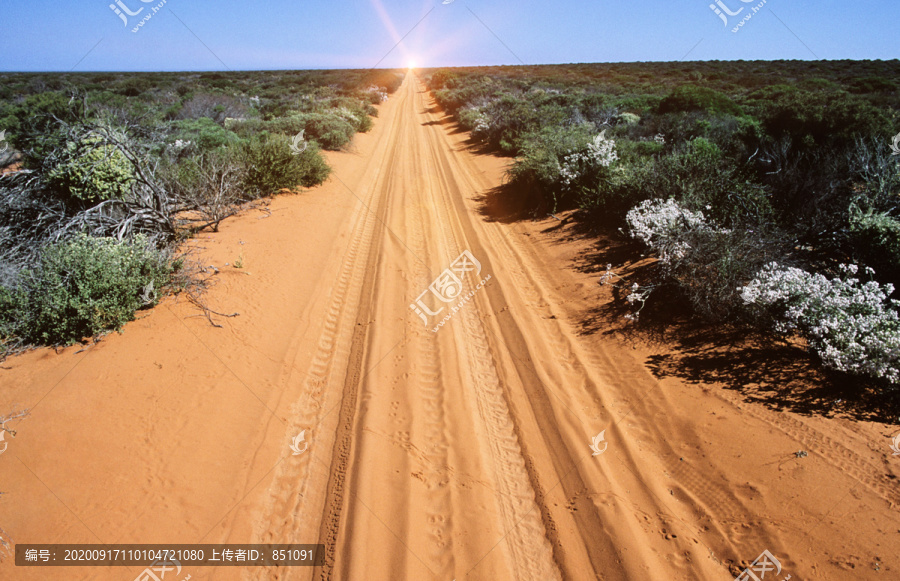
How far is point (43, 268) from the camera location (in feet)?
18.6

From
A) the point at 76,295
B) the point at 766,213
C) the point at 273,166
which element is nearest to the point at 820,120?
the point at 766,213

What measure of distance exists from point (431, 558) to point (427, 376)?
87.1 inches

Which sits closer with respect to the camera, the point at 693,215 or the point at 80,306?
the point at 80,306

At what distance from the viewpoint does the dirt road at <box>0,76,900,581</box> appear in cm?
334

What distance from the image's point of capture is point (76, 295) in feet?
17.7

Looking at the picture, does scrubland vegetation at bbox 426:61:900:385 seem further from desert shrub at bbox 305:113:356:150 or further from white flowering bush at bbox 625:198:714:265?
desert shrub at bbox 305:113:356:150

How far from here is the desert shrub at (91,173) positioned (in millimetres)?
7223

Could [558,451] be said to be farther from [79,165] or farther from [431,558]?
[79,165]

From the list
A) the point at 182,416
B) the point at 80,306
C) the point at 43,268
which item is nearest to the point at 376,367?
the point at 182,416

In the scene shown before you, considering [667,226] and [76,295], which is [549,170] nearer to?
[667,226]

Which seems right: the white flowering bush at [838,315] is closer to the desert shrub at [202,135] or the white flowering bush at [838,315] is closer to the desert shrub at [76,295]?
the desert shrub at [76,295]

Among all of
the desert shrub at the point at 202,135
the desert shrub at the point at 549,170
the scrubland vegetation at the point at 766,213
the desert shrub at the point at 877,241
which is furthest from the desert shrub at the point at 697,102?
the desert shrub at the point at 202,135

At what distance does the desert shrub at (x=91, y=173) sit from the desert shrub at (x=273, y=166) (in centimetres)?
325

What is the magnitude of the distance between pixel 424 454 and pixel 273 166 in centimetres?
975
